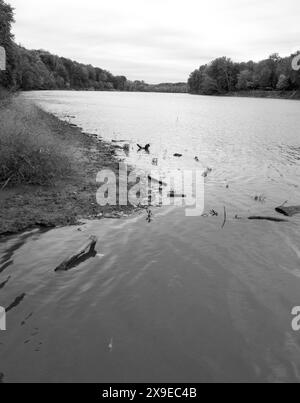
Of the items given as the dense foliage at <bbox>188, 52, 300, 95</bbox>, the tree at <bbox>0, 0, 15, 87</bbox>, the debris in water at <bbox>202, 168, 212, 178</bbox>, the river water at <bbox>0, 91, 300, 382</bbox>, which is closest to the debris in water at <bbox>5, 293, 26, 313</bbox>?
the river water at <bbox>0, 91, 300, 382</bbox>

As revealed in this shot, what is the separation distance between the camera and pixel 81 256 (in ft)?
28.6

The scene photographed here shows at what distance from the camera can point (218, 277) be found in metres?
8.16

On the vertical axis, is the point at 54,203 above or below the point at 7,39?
below

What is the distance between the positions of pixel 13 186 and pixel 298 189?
40.1ft

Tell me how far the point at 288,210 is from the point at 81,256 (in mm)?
7755

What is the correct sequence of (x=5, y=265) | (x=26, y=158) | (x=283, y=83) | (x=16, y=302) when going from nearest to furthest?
(x=16, y=302) < (x=5, y=265) < (x=26, y=158) < (x=283, y=83)

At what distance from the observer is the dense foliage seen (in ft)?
389

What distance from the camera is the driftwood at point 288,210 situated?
41.0ft

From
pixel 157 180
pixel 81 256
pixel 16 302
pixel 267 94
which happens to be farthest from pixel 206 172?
pixel 267 94

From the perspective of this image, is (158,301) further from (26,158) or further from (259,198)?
(259,198)

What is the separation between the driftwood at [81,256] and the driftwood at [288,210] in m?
6.95

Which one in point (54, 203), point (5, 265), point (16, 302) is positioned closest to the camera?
point (16, 302)

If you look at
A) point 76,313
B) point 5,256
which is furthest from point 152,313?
point 5,256
